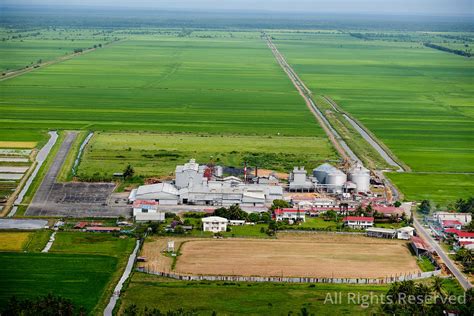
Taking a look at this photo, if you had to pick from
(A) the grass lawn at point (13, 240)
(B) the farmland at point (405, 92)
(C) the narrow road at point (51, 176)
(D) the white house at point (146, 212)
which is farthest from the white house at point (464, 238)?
(C) the narrow road at point (51, 176)

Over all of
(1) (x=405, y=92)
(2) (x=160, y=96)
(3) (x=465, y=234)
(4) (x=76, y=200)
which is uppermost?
(1) (x=405, y=92)

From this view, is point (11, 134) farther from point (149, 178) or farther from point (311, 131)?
point (311, 131)

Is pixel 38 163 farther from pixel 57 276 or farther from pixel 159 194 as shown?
pixel 57 276

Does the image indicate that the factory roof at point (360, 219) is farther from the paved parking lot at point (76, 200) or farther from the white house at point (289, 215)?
the paved parking lot at point (76, 200)

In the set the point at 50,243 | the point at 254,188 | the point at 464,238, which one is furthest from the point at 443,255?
the point at 50,243

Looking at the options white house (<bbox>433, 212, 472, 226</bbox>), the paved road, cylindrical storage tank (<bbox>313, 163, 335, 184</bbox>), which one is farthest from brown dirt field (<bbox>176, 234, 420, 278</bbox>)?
cylindrical storage tank (<bbox>313, 163, 335, 184</bbox>)

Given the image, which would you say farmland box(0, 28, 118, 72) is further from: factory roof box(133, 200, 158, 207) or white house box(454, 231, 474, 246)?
white house box(454, 231, 474, 246)

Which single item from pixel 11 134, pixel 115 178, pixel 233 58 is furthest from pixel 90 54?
pixel 115 178
